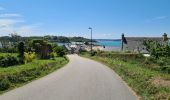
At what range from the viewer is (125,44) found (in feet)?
336

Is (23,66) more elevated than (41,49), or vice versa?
(23,66)

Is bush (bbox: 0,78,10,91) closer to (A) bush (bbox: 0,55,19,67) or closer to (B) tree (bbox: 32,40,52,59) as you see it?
(A) bush (bbox: 0,55,19,67)

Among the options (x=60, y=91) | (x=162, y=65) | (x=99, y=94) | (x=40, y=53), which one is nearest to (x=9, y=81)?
(x=60, y=91)

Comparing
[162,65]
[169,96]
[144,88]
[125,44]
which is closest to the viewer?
[169,96]

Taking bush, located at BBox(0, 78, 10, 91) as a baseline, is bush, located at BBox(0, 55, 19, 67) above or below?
below

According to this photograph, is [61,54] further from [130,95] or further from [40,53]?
[130,95]

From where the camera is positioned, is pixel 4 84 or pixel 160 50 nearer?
pixel 4 84

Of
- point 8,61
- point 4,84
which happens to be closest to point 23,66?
point 8,61

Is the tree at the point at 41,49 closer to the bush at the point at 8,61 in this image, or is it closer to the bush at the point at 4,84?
the bush at the point at 8,61

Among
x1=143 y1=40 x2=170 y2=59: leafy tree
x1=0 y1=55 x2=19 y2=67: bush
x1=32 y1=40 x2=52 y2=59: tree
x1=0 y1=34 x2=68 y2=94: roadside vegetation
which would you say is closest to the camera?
x1=0 y1=34 x2=68 y2=94: roadside vegetation

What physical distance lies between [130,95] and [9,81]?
25.3 feet

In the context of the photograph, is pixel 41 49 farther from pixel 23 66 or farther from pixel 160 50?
pixel 23 66

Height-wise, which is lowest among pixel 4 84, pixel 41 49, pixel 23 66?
pixel 41 49

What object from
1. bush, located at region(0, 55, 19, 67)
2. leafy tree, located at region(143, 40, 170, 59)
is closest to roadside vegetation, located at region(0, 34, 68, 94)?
bush, located at region(0, 55, 19, 67)
